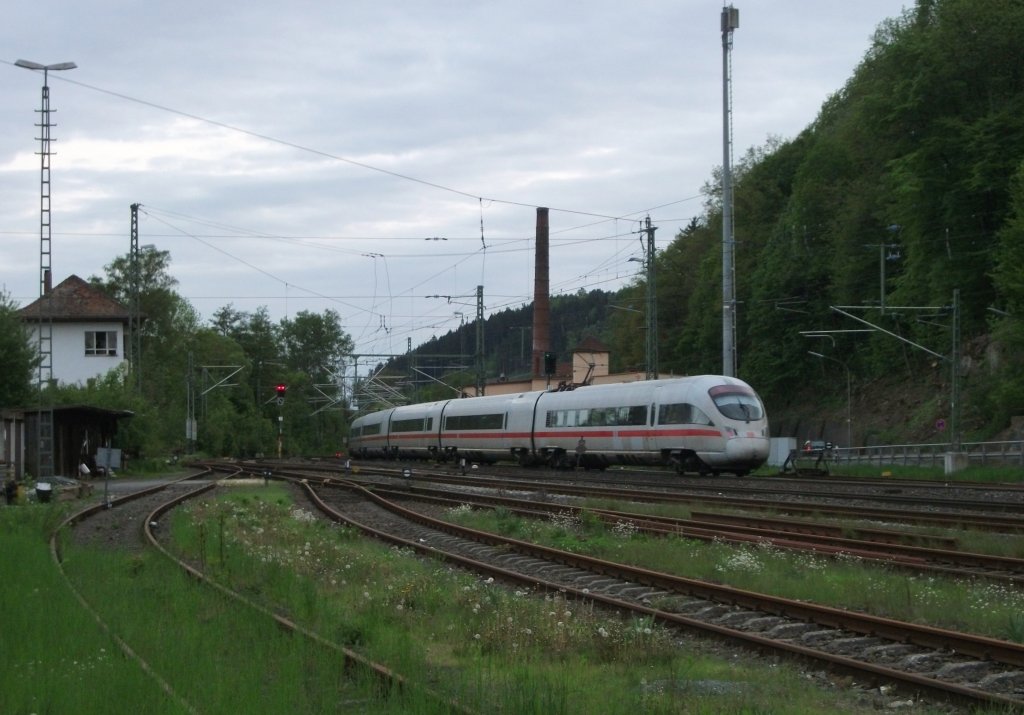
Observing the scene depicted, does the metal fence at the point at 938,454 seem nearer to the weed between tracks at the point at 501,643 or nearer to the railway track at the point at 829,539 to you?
the railway track at the point at 829,539

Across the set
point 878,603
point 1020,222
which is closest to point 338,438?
point 1020,222

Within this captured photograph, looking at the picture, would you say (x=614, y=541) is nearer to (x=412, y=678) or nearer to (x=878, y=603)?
(x=878, y=603)

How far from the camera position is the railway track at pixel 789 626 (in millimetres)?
8102

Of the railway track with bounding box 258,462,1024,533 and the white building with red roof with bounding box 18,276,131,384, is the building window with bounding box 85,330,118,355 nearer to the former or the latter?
the white building with red roof with bounding box 18,276,131,384

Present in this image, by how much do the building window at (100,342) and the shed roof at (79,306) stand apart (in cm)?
108

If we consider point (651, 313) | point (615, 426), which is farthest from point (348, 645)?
point (651, 313)

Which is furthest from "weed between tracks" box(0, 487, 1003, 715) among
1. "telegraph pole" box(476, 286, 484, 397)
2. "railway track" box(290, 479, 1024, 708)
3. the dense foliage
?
"telegraph pole" box(476, 286, 484, 397)

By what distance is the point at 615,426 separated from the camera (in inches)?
1563

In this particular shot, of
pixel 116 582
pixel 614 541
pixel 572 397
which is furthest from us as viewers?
pixel 572 397

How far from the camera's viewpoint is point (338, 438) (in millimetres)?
105000

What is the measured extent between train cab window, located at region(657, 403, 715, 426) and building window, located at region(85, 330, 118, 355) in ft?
139

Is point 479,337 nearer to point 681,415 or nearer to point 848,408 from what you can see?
point 848,408

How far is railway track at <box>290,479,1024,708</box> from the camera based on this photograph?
8.10 metres

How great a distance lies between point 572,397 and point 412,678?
35.5 metres
